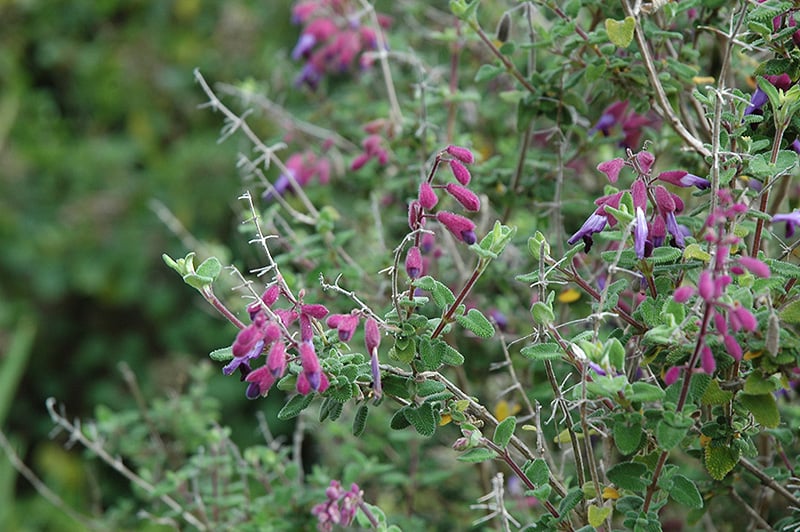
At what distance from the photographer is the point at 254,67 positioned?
3.20 meters

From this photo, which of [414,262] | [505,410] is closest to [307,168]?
[505,410]

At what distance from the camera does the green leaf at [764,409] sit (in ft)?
2.77

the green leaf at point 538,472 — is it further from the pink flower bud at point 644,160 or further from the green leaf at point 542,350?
the pink flower bud at point 644,160

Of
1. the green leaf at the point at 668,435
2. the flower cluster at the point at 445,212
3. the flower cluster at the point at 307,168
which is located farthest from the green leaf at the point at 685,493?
the flower cluster at the point at 307,168

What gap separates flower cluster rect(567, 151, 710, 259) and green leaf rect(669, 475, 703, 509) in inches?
9.0

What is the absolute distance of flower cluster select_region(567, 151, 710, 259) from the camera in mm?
861

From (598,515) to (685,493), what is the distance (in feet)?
0.29

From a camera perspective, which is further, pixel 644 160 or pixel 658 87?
pixel 658 87

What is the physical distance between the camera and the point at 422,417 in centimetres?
90

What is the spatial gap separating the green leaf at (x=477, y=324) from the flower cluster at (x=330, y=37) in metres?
0.90

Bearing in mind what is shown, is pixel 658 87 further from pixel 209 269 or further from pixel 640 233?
pixel 209 269

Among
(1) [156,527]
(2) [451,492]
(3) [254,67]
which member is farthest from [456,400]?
(3) [254,67]

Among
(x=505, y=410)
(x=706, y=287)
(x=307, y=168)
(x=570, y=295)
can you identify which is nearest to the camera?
(x=706, y=287)

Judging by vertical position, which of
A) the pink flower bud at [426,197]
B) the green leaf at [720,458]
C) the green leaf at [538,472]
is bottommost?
the green leaf at [538,472]
